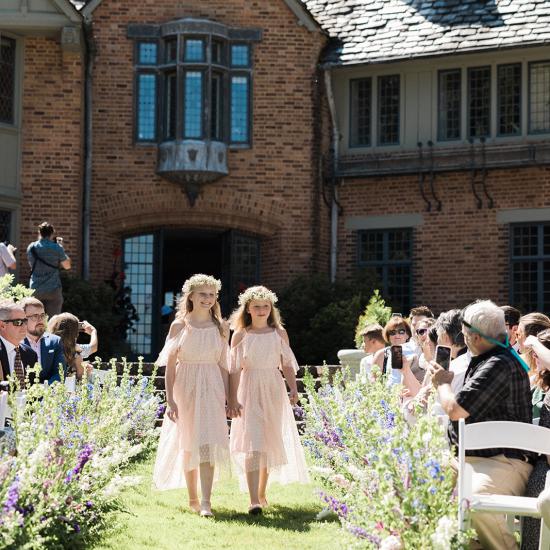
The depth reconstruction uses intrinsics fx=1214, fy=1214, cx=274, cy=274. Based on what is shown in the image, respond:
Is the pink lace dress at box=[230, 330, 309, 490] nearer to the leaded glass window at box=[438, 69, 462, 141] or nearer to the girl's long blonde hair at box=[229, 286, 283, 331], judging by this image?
the girl's long blonde hair at box=[229, 286, 283, 331]

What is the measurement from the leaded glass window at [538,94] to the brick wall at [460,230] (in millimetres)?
914

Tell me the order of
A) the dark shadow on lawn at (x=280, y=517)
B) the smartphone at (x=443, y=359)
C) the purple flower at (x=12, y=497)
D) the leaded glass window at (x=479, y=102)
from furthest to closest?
the leaded glass window at (x=479, y=102) < the dark shadow on lawn at (x=280, y=517) < the smartphone at (x=443, y=359) < the purple flower at (x=12, y=497)

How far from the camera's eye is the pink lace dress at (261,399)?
378 inches

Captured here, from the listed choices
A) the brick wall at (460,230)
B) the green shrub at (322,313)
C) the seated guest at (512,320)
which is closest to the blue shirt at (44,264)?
the green shrub at (322,313)

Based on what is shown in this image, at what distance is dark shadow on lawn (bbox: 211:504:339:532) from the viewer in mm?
8867

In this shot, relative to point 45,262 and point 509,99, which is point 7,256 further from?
point 509,99

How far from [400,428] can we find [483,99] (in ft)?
51.6

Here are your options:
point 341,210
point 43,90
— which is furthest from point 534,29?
point 43,90

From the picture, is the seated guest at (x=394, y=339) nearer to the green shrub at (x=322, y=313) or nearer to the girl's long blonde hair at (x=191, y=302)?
the girl's long blonde hair at (x=191, y=302)

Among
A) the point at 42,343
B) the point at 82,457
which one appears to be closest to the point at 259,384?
the point at 42,343

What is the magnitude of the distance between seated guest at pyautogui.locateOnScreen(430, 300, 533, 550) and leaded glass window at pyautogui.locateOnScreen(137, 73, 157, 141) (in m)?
14.9

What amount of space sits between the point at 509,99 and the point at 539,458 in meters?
14.8

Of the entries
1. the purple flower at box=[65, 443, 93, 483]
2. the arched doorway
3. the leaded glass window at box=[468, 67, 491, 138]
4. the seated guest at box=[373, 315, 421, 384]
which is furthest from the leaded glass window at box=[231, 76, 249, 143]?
the purple flower at box=[65, 443, 93, 483]

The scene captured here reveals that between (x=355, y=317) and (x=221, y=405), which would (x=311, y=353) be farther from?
(x=221, y=405)
